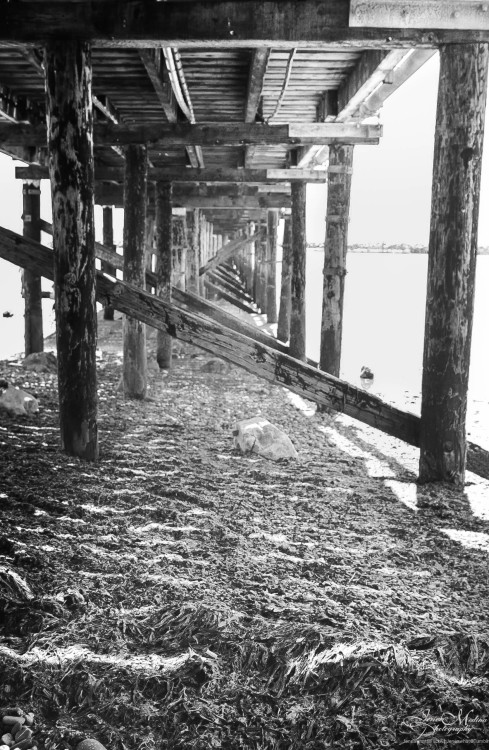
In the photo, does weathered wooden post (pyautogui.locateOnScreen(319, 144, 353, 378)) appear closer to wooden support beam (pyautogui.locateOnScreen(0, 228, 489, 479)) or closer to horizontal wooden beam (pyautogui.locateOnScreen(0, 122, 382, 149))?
horizontal wooden beam (pyautogui.locateOnScreen(0, 122, 382, 149))

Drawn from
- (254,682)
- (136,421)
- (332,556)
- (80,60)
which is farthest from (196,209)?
(254,682)

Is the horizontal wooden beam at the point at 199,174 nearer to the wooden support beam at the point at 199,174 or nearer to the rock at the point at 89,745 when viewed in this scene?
the wooden support beam at the point at 199,174

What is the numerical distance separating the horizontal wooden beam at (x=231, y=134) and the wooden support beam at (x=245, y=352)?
2.09m

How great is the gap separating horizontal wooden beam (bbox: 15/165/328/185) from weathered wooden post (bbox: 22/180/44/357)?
1.22 ft

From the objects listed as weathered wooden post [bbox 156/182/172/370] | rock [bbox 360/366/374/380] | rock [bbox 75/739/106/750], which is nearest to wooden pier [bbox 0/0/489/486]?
weathered wooden post [bbox 156/182/172/370]

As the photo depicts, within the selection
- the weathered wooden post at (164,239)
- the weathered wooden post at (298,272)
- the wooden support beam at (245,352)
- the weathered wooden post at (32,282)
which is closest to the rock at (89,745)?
the wooden support beam at (245,352)

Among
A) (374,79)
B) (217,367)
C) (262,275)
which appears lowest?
(217,367)

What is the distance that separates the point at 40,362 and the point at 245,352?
497 centimetres

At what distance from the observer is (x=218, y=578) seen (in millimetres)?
2721

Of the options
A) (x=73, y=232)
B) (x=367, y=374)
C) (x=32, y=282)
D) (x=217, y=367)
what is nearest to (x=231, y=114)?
(x=73, y=232)

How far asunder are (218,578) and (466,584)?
41.5 inches

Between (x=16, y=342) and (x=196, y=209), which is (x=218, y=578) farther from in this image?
(x=16, y=342)

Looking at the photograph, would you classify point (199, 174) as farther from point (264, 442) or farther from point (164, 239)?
point (264, 442)

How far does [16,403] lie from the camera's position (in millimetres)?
5492
